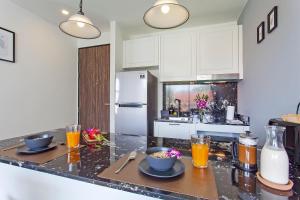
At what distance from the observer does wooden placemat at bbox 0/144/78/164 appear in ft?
2.87

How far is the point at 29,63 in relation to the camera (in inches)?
103

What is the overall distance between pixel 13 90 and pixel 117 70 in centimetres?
152

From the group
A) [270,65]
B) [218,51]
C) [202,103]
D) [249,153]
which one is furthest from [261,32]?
[249,153]

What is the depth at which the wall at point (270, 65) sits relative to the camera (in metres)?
1.20

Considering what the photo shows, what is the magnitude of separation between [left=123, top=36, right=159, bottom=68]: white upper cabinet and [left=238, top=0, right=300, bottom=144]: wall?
1.36 metres

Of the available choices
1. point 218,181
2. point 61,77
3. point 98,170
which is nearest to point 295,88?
point 218,181

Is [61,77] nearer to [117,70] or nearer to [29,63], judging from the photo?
[29,63]

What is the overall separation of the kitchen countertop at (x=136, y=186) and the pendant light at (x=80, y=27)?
104 cm

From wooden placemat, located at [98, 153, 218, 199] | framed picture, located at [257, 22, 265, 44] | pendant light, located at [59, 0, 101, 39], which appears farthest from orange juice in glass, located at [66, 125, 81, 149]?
framed picture, located at [257, 22, 265, 44]

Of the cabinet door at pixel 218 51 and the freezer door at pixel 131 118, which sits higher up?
the cabinet door at pixel 218 51

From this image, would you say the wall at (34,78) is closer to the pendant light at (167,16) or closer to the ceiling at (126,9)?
the ceiling at (126,9)

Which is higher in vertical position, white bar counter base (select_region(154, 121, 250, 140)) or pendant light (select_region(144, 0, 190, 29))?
pendant light (select_region(144, 0, 190, 29))

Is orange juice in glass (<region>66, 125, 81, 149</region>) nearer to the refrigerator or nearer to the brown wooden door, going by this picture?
the refrigerator

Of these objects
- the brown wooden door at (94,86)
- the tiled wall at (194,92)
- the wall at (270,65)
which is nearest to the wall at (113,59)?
the brown wooden door at (94,86)
